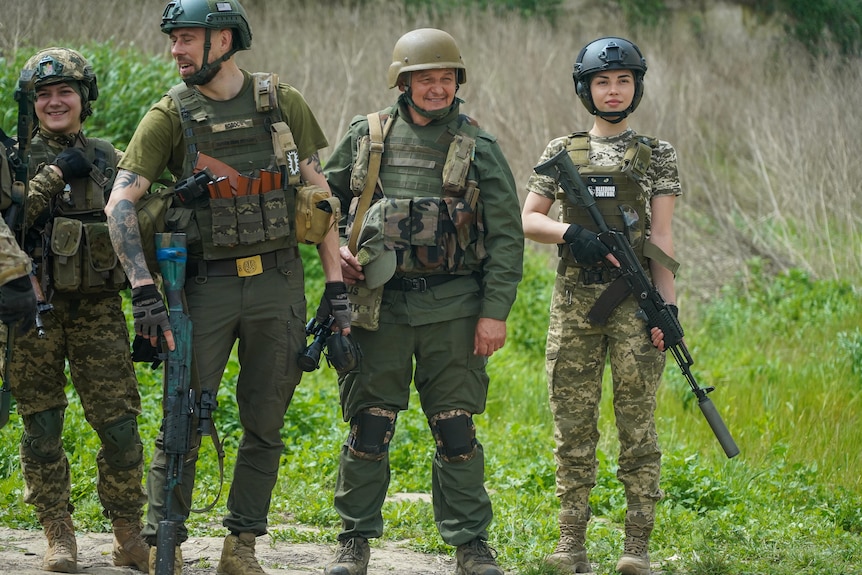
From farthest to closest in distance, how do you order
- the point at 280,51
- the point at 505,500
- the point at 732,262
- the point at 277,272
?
the point at 280,51 → the point at 732,262 → the point at 505,500 → the point at 277,272

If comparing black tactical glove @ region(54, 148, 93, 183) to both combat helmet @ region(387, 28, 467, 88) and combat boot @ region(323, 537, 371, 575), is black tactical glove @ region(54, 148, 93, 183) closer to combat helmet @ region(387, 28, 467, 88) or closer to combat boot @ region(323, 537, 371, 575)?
combat helmet @ region(387, 28, 467, 88)

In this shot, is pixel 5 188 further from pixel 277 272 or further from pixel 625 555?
pixel 625 555

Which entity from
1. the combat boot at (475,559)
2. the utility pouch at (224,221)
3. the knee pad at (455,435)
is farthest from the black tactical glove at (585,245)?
the utility pouch at (224,221)

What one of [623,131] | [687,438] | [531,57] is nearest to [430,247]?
[623,131]

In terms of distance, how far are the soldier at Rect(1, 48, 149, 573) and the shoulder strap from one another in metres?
1.03

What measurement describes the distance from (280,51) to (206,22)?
1199 cm

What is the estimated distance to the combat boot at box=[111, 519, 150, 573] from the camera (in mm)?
4887

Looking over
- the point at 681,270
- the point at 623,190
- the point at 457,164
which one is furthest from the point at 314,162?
the point at 681,270

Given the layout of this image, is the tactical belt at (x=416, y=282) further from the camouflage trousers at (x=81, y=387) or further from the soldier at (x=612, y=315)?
the camouflage trousers at (x=81, y=387)

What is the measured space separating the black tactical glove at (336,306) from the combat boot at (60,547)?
1.54m

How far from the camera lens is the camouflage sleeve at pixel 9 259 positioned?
12.6 ft

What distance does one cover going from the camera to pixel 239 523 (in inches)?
181

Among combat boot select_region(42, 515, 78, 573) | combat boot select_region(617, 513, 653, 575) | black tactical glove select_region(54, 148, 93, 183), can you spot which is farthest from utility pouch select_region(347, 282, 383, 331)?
combat boot select_region(42, 515, 78, 573)

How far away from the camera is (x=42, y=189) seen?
183 inches
